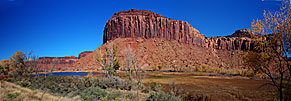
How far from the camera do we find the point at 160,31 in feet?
415

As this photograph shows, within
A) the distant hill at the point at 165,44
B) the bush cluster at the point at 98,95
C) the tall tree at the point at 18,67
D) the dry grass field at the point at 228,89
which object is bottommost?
the dry grass field at the point at 228,89

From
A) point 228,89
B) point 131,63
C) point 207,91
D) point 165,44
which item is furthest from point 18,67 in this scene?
point 165,44

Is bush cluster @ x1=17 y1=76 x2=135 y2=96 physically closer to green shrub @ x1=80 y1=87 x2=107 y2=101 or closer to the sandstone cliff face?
green shrub @ x1=80 y1=87 x2=107 y2=101

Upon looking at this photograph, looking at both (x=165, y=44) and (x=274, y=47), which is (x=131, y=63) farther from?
(x=165, y=44)

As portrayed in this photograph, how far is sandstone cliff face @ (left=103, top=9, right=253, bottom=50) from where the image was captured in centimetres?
12531

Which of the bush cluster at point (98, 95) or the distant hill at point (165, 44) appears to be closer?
the bush cluster at point (98, 95)

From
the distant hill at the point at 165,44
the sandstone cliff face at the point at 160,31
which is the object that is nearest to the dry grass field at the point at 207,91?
the distant hill at the point at 165,44

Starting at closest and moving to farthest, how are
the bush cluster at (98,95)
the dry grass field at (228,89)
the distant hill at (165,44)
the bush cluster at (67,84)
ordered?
the bush cluster at (98,95) → the bush cluster at (67,84) → the dry grass field at (228,89) → the distant hill at (165,44)

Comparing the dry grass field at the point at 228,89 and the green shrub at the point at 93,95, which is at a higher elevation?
the green shrub at the point at 93,95

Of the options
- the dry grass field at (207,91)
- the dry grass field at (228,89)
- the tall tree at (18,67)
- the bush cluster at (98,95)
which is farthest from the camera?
the tall tree at (18,67)

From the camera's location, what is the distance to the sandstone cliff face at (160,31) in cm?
12531

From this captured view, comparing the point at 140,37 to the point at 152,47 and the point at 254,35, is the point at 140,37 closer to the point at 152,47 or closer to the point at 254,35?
the point at 152,47

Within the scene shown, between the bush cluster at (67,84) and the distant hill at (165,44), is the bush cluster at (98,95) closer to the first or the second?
the bush cluster at (67,84)

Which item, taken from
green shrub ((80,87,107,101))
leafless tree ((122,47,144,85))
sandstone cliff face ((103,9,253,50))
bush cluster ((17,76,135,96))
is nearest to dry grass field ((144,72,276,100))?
leafless tree ((122,47,144,85))
